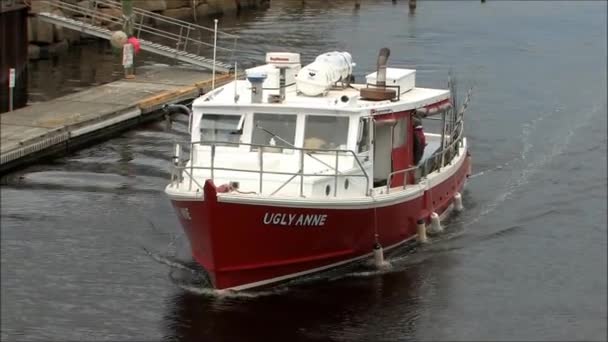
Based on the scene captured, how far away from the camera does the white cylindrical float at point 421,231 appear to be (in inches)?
917

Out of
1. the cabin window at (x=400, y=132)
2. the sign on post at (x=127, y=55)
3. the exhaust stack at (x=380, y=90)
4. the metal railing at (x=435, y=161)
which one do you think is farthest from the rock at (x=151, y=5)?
the cabin window at (x=400, y=132)

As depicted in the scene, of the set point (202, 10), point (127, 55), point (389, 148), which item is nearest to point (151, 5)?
point (202, 10)

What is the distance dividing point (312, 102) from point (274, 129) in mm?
903

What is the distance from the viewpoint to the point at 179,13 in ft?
200

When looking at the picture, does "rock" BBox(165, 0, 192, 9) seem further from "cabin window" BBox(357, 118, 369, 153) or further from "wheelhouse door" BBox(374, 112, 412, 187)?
"cabin window" BBox(357, 118, 369, 153)

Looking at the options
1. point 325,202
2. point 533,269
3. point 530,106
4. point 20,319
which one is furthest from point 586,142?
point 20,319

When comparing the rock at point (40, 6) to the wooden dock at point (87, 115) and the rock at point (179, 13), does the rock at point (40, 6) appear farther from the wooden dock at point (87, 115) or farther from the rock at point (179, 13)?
the rock at point (179, 13)

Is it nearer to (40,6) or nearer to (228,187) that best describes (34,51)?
(40,6)

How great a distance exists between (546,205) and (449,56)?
23366 millimetres

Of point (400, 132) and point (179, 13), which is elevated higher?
point (400, 132)

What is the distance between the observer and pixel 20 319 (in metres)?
19.5

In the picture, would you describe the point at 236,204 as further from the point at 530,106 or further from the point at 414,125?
the point at 530,106

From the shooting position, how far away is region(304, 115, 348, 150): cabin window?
828 inches

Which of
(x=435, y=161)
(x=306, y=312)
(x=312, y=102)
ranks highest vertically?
(x=312, y=102)
